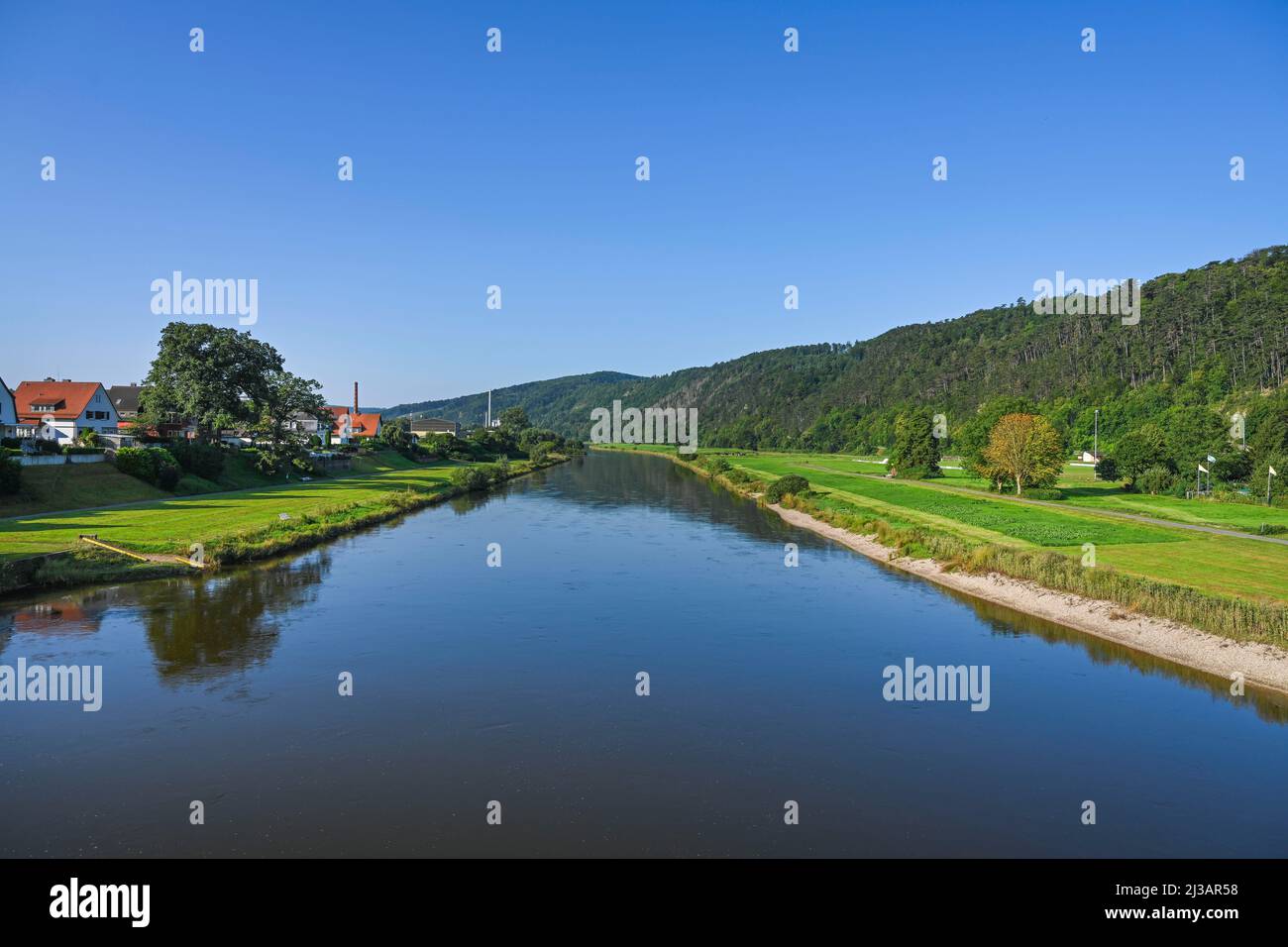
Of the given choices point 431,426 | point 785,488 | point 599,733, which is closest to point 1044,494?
point 785,488

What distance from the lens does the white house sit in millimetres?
66688

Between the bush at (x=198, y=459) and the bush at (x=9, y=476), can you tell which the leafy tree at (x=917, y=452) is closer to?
the bush at (x=198, y=459)

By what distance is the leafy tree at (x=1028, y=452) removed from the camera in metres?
73.0

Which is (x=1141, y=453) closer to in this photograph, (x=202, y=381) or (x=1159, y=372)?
(x=1159, y=372)

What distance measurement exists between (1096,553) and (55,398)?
89538 millimetres

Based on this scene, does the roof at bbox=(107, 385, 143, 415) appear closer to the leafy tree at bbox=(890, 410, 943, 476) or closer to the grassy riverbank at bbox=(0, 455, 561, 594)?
the grassy riverbank at bbox=(0, 455, 561, 594)

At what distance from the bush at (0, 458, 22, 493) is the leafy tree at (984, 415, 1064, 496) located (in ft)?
245

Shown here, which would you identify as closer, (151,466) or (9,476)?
(9,476)

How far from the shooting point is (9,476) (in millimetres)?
46531

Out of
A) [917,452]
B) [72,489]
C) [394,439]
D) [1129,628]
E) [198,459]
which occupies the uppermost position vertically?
[394,439]
